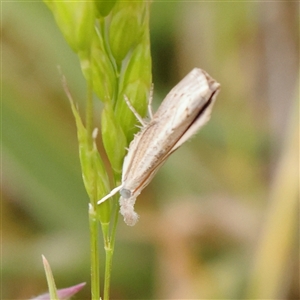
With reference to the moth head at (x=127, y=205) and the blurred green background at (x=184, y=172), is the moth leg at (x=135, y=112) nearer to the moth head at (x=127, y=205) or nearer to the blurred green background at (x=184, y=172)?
the moth head at (x=127, y=205)

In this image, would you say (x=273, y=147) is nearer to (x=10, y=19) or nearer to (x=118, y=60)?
(x=10, y=19)

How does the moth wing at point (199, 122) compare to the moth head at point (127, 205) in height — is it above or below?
above

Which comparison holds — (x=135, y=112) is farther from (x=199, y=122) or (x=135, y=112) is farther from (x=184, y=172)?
(x=184, y=172)

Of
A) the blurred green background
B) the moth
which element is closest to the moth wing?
the moth

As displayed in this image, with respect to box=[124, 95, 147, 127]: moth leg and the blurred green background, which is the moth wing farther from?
the blurred green background

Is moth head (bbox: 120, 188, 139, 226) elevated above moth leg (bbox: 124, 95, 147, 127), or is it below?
below

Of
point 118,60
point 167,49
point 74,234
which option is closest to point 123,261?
point 74,234

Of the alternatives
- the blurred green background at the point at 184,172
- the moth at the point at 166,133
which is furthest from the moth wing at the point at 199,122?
the blurred green background at the point at 184,172
